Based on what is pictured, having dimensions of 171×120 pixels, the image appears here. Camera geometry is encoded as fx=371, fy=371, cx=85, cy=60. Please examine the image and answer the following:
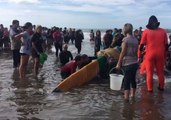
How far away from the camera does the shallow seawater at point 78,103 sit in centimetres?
721

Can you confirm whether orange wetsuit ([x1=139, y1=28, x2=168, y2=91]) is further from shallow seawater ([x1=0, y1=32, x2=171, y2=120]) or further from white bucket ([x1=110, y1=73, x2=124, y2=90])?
white bucket ([x1=110, y1=73, x2=124, y2=90])

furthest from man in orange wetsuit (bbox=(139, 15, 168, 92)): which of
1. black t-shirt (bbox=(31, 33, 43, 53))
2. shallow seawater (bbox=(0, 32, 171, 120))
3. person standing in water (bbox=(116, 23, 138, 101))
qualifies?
black t-shirt (bbox=(31, 33, 43, 53))

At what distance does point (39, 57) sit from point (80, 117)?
5.27 metres

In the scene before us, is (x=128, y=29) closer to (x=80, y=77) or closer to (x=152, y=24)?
(x=152, y=24)

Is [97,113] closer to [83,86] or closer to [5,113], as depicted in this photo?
[5,113]

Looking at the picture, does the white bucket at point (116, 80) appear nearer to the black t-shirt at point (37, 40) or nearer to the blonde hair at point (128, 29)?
the blonde hair at point (128, 29)

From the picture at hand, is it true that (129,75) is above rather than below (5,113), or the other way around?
above

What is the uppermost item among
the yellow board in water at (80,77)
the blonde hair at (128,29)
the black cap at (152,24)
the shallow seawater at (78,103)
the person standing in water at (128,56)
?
the black cap at (152,24)

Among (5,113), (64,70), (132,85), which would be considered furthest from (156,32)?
(5,113)

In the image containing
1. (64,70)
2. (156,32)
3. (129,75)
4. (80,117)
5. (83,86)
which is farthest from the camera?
(64,70)

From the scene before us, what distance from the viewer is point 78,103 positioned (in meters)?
8.28

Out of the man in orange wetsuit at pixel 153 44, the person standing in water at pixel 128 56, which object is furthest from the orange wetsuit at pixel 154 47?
the person standing in water at pixel 128 56

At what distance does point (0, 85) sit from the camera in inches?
417

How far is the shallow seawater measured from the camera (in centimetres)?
721
